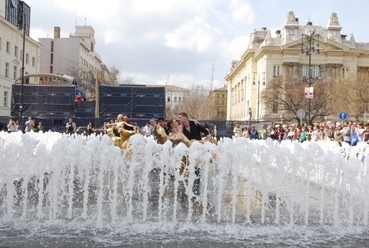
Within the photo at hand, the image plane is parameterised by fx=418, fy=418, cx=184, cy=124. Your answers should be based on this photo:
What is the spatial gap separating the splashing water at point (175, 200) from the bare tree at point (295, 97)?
158 feet

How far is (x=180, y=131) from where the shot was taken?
368 inches

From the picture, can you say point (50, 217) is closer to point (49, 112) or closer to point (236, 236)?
point (236, 236)

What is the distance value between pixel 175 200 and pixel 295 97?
167 feet

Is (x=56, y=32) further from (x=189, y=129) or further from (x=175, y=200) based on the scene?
(x=175, y=200)

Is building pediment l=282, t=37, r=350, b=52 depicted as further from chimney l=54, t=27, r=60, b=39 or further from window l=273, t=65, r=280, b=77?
chimney l=54, t=27, r=60, b=39

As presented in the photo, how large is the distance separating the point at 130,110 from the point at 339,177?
2838cm

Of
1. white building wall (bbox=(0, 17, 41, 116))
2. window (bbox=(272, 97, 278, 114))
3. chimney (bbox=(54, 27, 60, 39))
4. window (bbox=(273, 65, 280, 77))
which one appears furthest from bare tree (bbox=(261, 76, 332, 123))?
chimney (bbox=(54, 27, 60, 39))

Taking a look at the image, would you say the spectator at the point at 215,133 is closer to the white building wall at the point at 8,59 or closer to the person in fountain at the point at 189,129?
the person in fountain at the point at 189,129

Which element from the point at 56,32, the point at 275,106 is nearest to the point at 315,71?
the point at 275,106

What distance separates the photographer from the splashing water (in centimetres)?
600

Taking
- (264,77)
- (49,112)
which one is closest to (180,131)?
(49,112)

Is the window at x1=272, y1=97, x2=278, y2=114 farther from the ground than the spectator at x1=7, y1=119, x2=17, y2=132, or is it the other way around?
the window at x1=272, y1=97, x2=278, y2=114

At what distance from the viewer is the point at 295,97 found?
55.5 metres

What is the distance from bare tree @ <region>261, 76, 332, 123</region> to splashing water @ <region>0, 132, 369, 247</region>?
158 feet
